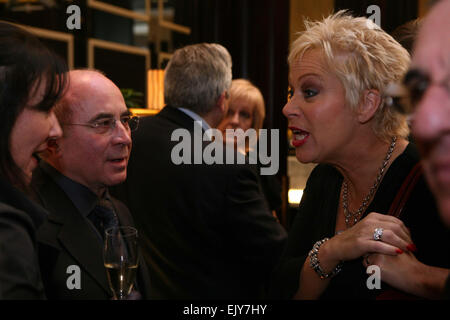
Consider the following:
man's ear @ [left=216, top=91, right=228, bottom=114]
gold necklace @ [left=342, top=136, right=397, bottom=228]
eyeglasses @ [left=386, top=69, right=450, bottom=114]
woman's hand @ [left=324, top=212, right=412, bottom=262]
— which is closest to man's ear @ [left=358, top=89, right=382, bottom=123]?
gold necklace @ [left=342, top=136, right=397, bottom=228]

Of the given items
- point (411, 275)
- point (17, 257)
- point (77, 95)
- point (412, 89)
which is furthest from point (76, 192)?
point (412, 89)

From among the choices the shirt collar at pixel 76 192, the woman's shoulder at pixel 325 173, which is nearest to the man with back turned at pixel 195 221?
the woman's shoulder at pixel 325 173

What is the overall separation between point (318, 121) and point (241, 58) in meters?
3.24

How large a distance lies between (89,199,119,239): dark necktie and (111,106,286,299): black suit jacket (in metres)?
0.54

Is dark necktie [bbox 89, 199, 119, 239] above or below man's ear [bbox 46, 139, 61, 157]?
below

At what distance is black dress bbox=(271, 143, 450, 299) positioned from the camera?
1.37 meters

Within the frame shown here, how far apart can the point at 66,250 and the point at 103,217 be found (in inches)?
11.9

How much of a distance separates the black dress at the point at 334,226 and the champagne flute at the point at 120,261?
56 centimetres

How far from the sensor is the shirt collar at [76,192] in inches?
67.9

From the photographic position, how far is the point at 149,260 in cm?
248

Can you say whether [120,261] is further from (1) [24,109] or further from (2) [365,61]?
(2) [365,61]

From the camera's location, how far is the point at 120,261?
138cm

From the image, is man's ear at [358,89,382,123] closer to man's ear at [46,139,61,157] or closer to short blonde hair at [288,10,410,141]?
short blonde hair at [288,10,410,141]

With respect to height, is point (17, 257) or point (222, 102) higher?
point (222, 102)
